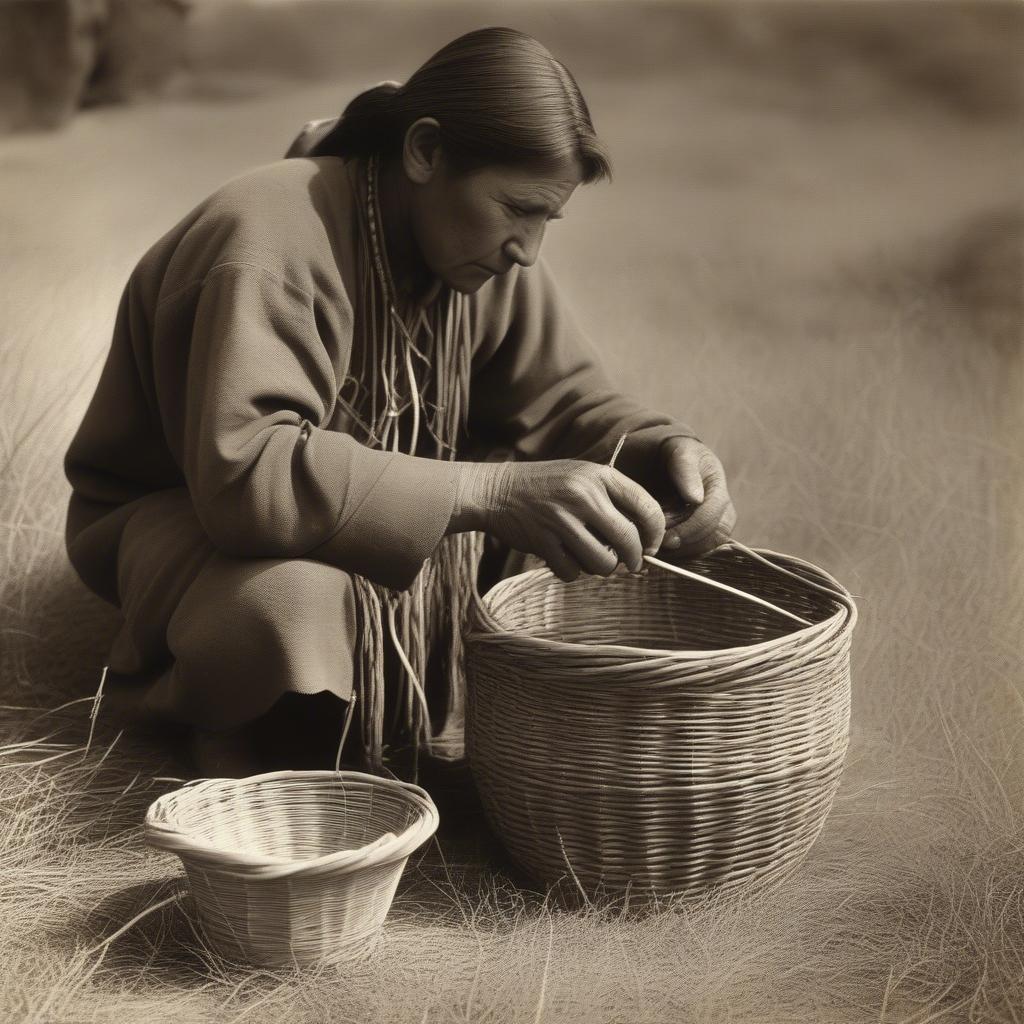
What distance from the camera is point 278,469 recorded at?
1947 mm

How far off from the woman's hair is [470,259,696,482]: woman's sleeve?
37cm

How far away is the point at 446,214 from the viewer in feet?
7.11

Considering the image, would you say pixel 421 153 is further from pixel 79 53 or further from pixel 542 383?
pixel 79 53

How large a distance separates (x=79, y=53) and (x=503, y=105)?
3401mm

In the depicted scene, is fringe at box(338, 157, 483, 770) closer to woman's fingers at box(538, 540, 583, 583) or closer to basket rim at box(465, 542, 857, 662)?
basket rim at box(465, 542, 857, 662)

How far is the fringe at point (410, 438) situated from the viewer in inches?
90.0

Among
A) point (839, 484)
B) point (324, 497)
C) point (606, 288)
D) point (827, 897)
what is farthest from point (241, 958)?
point (606, 288)

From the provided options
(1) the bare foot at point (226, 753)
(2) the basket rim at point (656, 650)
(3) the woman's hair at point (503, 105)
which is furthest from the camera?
(1) the bare foot at point (226, 753)

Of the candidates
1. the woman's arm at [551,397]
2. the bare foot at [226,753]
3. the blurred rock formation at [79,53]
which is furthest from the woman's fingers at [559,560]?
the blurred rock formation at [79,53]

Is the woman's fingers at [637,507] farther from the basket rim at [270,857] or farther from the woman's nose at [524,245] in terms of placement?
the basket rim at [270,857]

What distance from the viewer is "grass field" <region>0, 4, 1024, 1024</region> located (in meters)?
1.83

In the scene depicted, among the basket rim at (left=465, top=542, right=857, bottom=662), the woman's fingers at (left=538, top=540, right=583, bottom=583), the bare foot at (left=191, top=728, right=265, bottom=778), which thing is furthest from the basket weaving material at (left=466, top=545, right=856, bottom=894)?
the bare foot at (left=191, top=728, right=265, bottom=778)

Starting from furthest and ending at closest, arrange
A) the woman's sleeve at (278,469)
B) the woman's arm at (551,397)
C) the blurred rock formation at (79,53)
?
the blurred rock formation at (79,53)
the woman's arm at (551,397)
the woman's sleeve at (278,469)

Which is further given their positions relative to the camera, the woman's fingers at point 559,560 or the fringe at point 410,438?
the fringe at point 410,438
